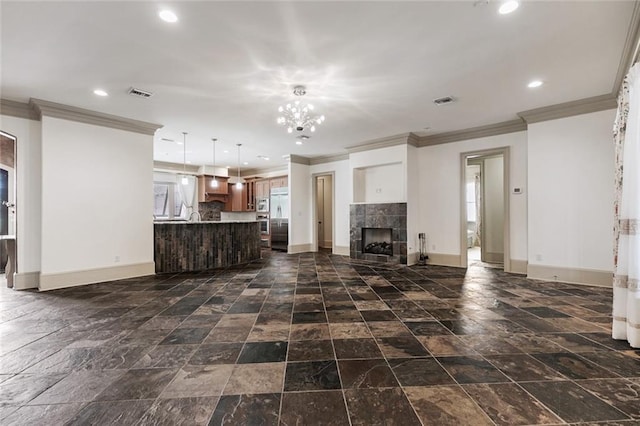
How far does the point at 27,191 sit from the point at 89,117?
149 centimetres

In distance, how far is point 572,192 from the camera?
4492 mm

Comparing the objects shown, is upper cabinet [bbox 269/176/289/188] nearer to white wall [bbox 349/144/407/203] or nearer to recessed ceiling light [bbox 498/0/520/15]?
white wall [bbox 349/144/407/203]

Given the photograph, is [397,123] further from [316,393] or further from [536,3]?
[316,393]

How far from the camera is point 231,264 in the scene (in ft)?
20.6

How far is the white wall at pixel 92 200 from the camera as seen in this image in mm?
4328

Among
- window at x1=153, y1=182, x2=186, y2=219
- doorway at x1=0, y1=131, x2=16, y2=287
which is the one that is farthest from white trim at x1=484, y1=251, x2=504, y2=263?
doorway at x1=0, y1=131, x2=16, y2=287

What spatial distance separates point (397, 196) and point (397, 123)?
1933 mm

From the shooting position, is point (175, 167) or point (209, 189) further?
point (209, 189)

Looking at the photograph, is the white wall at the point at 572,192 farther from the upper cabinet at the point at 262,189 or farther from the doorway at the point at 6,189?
the doorway at the point at 6,189

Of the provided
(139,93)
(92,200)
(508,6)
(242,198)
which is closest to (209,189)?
(242,198)

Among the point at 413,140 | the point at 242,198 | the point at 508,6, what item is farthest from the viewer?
the point at 242,198

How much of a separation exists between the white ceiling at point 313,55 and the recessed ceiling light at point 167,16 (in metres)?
0.06

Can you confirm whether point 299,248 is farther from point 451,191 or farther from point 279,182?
point 451,191

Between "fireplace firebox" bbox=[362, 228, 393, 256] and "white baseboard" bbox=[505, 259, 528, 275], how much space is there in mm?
2393
